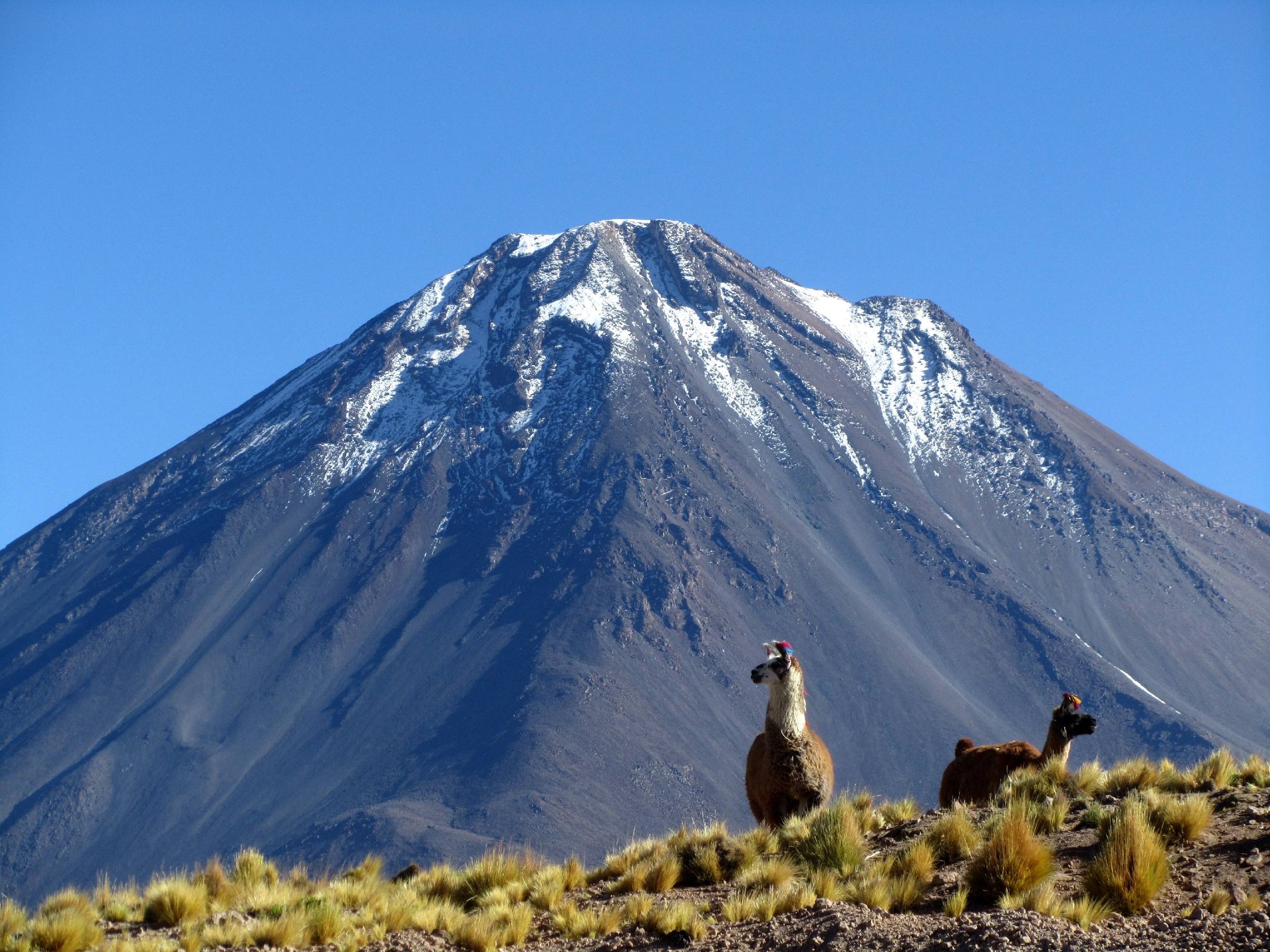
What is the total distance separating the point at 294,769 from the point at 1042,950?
194767mm

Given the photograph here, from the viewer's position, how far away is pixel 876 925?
1235 centimetres

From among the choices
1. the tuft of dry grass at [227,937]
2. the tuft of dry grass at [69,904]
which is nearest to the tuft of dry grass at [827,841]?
the tuft of dry grass at [227,937]

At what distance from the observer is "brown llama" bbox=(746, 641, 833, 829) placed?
1689cm

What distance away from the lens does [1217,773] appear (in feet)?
54.5

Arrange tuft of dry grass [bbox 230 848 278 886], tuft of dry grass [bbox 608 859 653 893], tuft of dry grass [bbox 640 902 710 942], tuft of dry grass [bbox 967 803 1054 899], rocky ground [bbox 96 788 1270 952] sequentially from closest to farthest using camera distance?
rocky ground [bbox 96 788 1270 952] < tuft of dry grass [bbox 967 803 1054 899] < tuft of dry grass [bbox 640 902 710 942] < tuft of dry grass [bbox 608 859 653 893] < tuft of dry grass [bbox 230 848 278 886]

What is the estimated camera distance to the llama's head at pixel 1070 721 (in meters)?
18.3

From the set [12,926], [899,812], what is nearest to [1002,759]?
[899,812]

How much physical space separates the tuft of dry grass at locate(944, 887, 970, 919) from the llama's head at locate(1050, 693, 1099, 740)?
5.89m

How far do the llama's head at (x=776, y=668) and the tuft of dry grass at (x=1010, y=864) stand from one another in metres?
3.93

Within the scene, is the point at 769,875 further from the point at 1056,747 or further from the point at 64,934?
the point at 64,934

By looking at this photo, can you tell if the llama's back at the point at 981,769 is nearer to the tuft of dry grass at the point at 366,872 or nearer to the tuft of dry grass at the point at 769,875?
the tuft of dry grass at the point at 769,875

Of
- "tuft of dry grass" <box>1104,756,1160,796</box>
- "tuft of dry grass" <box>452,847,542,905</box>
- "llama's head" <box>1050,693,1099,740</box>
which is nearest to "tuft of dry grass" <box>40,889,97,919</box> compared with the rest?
"tuft of dry grass" <box>452,847,542,905</box>

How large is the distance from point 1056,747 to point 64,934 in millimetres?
12199

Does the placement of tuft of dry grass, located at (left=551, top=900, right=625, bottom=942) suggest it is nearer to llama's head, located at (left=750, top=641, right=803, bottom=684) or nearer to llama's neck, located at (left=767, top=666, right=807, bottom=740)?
llama's neck, located at (left=767, top=666, right=807, bottom=740)
